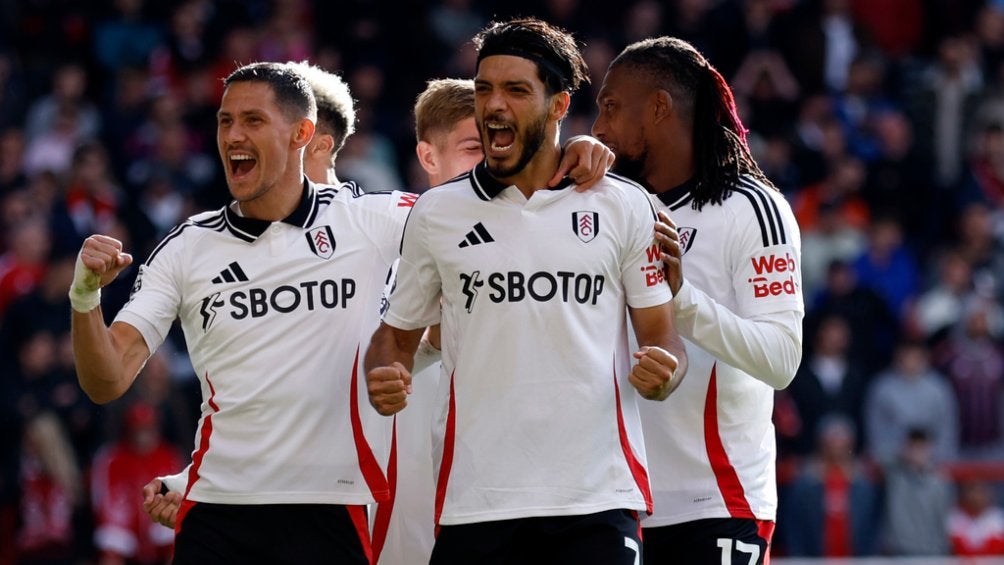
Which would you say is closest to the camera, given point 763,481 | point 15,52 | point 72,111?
A: point 763,481

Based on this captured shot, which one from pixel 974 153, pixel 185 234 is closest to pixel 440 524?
pixel 185 234

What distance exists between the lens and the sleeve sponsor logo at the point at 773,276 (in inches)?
245

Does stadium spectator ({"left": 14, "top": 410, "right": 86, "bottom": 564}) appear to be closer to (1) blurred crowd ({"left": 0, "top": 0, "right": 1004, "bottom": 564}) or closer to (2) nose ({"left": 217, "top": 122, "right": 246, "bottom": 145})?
(1) blurred crowd ({"left": 0, "top": 0, "right": 1004, "bottom": 564})

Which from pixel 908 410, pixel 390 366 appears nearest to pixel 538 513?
pixel 390 366

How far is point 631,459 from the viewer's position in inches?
226

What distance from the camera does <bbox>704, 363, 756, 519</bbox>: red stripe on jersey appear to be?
20.4 ft

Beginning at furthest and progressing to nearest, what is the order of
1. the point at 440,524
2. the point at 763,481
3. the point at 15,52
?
1. the point at 15,52
2. the point at 763,481
3. the point at 440,524

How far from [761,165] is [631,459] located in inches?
431

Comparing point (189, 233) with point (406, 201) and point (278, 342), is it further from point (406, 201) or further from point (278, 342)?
point (406, 201)

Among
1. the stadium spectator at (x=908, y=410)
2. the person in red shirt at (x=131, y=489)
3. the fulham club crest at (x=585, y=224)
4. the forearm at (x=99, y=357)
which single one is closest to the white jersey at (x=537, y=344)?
the fulham club crest at (x=585, y=224)

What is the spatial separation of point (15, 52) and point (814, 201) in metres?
7.89

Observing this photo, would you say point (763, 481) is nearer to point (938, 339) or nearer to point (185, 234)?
point (185, 234)

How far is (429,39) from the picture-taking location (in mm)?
17016

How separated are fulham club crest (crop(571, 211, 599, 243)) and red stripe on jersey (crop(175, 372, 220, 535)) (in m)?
1.59
